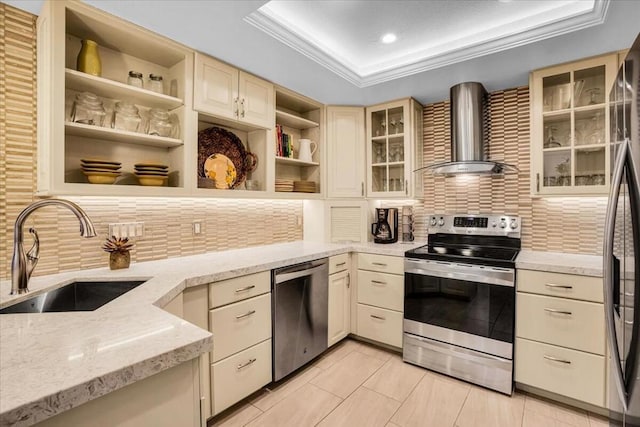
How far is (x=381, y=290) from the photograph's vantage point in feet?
8.79

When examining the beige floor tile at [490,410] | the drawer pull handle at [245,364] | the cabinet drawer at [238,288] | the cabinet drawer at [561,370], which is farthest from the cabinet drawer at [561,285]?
the drawer pull handle at [245,364]

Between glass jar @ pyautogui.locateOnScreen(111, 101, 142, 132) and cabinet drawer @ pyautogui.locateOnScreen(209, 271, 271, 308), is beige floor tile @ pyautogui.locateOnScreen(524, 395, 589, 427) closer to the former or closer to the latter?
cabinet drawer @ pyautogui.locateOnScreen(209, 271, 271, 308)

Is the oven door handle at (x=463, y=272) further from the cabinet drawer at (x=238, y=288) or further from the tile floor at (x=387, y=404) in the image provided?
the cabinet drawer at (x=238, y=288)

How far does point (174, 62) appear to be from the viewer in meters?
2.07

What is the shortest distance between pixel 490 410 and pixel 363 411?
81 centimetres

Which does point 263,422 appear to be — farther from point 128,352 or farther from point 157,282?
point 128,352

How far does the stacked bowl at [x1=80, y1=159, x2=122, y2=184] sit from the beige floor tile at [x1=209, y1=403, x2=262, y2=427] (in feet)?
5.07

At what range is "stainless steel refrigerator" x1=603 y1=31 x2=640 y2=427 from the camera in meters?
0.92

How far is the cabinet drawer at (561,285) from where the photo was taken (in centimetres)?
187

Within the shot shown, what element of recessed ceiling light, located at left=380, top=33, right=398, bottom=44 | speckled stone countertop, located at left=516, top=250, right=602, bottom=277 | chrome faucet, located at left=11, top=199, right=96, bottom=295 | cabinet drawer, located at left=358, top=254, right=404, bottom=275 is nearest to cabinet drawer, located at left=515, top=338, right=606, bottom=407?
speckled stone countertop, located at left=516, top=250, right=602, bottom=277

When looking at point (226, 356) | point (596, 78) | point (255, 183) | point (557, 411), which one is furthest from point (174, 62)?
point (557, 411)

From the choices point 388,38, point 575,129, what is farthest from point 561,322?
point 388,38

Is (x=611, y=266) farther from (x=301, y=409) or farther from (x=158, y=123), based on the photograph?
(x=158, y=123)

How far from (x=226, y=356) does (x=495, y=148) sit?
2.75 meters
